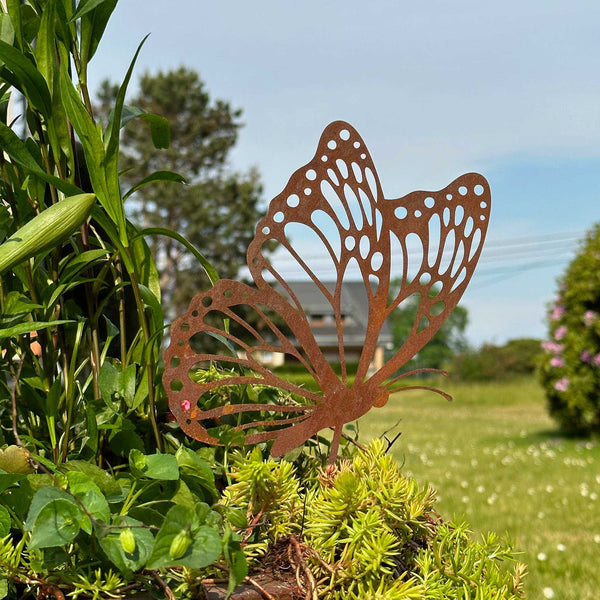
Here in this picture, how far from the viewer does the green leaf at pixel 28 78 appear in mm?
798

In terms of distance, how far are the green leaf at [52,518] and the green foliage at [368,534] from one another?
199 millimetres

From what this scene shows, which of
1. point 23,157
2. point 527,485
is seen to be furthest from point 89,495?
point 527,485

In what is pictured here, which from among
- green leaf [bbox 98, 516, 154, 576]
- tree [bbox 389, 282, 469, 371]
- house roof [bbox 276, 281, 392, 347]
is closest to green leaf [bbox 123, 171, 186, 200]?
green leaf [bbox 98, 516, 154, 576]

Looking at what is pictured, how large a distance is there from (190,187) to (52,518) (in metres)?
16.2

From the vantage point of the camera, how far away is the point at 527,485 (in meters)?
4.34

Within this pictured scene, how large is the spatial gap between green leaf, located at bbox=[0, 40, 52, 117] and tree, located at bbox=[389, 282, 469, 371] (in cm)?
2984

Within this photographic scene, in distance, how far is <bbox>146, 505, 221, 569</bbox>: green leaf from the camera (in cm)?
60

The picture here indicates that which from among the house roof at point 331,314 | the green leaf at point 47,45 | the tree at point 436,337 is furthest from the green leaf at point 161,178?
the tree at point 436,337

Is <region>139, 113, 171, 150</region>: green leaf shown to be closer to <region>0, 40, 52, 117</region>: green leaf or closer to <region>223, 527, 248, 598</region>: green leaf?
<region>0, 40, 52, 117</region>: green leaf

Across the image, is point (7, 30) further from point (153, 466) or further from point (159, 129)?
point (153, 466)

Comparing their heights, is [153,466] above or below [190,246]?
below

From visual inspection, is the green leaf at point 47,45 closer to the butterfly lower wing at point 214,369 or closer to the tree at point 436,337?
the butterfly lower wing at point 214,369

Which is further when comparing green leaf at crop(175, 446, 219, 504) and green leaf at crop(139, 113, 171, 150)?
green leaf at crop(139, 113, 171, 150)

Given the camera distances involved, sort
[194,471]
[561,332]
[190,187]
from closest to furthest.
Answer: [194,471]
[561,332]
[190,187]
